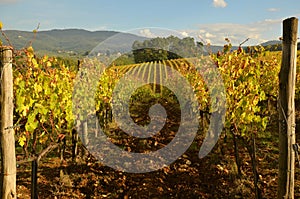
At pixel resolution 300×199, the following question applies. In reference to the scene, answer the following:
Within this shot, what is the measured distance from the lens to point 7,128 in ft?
8.43

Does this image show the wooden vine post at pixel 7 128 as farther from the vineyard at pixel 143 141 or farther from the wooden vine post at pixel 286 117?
the wooden vine post at pixel 286 117

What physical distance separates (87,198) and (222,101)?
311 centimetres

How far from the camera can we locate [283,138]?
303 cm

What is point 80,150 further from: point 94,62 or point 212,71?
point 212,71

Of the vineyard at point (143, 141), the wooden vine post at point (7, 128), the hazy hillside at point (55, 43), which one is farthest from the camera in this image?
the hazy hillside at point (55, 43)

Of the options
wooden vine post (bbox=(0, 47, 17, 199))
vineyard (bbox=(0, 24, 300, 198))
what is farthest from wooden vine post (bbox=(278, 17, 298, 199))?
wooden vine post (bbox=(0, 47, 17, 199))

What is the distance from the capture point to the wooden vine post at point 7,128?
8.27 ft

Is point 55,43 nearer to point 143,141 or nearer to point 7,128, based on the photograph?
point 143,141

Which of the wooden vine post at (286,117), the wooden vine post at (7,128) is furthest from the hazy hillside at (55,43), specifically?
the wooden vine post at (286,117)

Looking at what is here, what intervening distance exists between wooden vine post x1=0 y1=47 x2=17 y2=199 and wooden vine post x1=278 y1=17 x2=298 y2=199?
8.60 ft

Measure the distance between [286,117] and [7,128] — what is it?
273cm

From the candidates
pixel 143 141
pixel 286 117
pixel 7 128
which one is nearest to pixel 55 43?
pixel 143 141

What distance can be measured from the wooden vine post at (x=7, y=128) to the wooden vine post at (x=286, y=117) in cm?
262

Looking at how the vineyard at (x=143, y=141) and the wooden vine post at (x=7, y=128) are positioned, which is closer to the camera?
the wooden vine post at (x=7, y=128)
